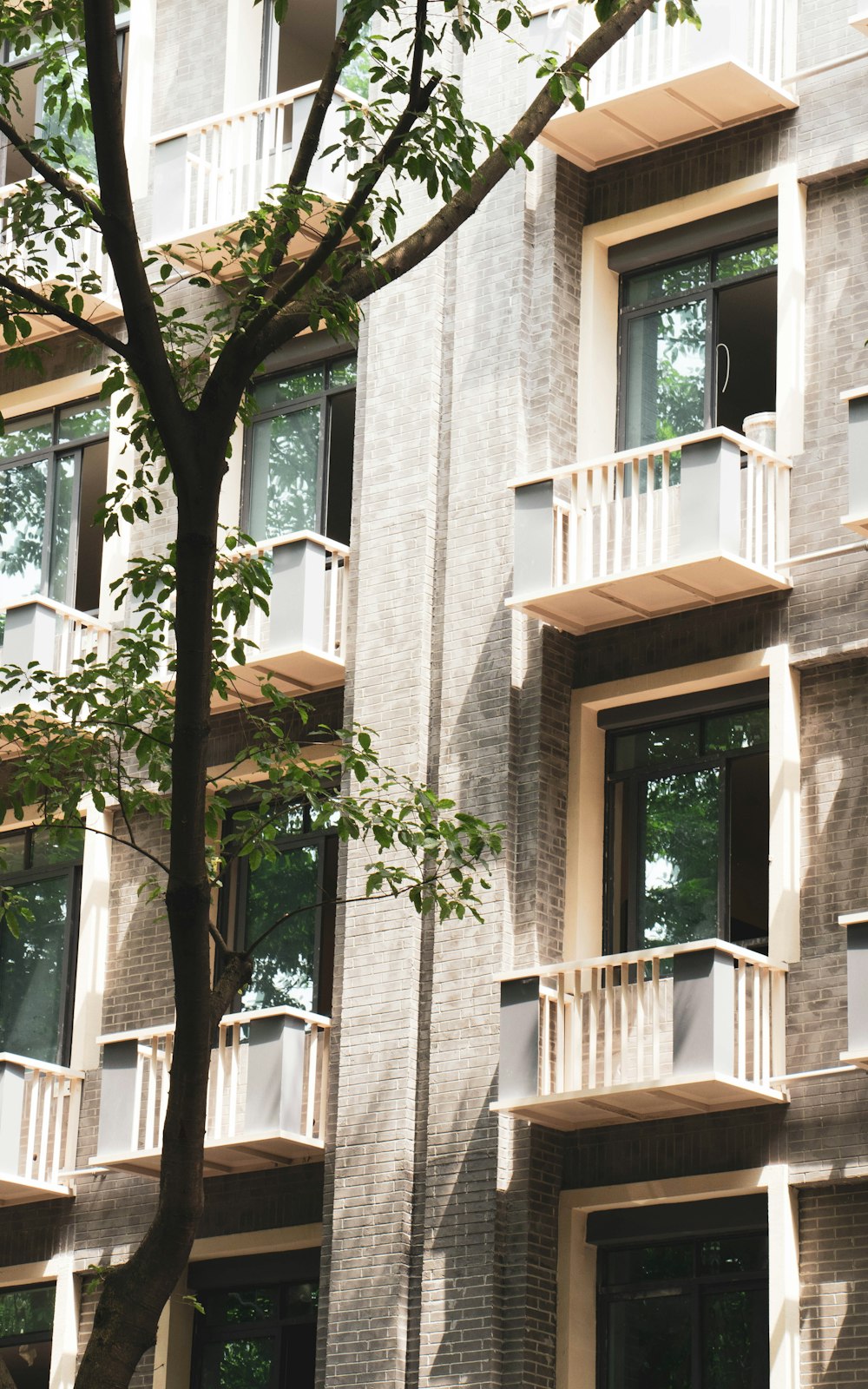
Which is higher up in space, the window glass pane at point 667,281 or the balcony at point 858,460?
the window glass pane at point 667,281

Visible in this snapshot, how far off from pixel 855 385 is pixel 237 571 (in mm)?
6517

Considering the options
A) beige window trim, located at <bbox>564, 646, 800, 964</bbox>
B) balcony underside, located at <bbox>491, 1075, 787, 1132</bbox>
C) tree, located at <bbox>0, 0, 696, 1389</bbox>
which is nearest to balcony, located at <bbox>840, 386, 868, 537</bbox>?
beige window trim, located at <bbox>564, 646, 800, 964</bbox>

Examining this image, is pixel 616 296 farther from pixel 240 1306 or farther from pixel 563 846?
pixel 240 1306

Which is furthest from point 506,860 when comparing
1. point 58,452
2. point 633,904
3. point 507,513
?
point 58,452

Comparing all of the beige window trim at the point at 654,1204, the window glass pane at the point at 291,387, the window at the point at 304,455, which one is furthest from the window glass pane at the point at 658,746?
the window glass pane at the point at 291,387

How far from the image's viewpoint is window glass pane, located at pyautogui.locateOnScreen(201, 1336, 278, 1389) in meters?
20.3

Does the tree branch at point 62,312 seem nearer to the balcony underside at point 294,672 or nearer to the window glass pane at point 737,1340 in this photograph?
the balcony underside at point 294,672

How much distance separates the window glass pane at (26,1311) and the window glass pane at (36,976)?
2.08 meters

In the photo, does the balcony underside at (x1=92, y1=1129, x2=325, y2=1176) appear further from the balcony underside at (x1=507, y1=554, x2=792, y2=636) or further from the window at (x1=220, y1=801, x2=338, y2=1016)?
the balcony underside at (x1=507, y1=554, x2=792, y2=636)

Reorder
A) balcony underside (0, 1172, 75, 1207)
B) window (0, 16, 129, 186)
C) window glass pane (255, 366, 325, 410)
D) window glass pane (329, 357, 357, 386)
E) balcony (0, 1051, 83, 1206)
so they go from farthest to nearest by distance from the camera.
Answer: window (0, 16, 129, 186), window glass pane (255, 366, 325, 410), window glass pane (329, 357, 357, 386), balcony (0, 1051, 83, 1206), balcony underside (0, 1172, 75, 1207)

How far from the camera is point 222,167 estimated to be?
2341cm

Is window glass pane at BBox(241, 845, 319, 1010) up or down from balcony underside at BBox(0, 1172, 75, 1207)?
up

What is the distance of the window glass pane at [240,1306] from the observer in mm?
20391

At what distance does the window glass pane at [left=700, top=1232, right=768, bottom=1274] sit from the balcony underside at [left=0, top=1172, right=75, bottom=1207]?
607cm
